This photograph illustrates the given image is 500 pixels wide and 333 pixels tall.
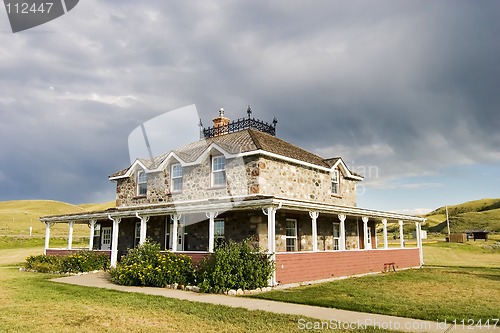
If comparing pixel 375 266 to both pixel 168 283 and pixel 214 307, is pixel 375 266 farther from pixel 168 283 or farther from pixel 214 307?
pixel 214 307

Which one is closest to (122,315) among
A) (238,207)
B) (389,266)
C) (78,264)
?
(238,207)

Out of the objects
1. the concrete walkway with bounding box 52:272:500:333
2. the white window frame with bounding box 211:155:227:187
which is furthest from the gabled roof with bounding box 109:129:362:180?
the concrete walkway with bounding box 52:272:500:333

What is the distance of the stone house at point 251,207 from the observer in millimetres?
16594

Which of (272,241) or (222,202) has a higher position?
(222,202)

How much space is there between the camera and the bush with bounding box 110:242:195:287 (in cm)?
1535

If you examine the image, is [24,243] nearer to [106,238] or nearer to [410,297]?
[106,238]

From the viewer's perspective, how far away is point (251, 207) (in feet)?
51.4

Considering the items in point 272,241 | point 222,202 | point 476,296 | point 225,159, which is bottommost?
point 476,296

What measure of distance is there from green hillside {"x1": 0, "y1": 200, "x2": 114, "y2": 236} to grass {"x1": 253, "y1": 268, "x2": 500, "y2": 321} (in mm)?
60513

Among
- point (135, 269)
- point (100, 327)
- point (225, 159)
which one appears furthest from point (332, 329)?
point (225, 159)

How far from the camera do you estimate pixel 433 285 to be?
15703 millimetres

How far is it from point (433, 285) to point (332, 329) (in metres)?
9.48

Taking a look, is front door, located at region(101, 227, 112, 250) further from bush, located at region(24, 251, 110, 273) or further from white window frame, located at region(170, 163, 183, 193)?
white window frame, located at region(170, 163, 183, 193)

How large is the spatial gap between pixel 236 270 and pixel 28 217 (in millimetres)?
92935
